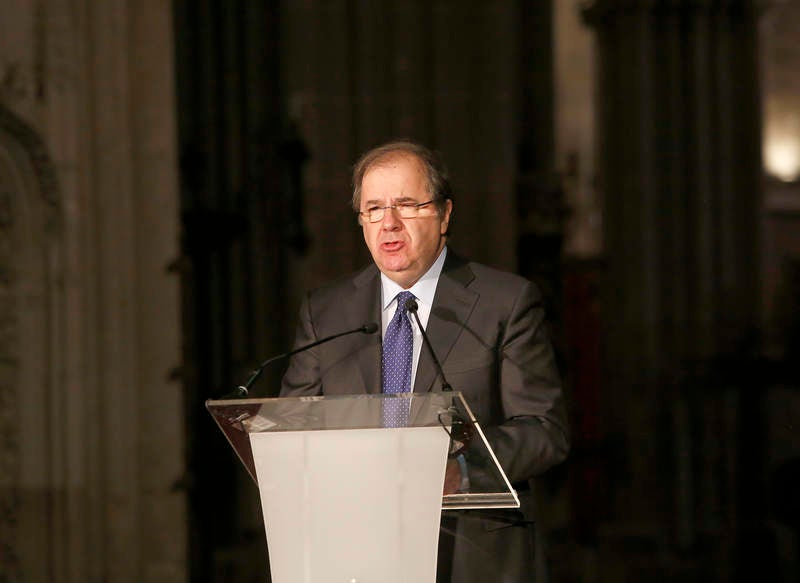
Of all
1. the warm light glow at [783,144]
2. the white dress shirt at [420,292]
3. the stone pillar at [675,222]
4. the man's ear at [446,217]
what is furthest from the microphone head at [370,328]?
the warm light glow at [783,144]

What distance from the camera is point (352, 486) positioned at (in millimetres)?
2082

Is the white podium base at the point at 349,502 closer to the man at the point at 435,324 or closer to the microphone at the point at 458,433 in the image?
the microphone at the point at 458,433

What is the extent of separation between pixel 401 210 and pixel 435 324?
232mm

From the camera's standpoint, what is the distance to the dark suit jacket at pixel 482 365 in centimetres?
234

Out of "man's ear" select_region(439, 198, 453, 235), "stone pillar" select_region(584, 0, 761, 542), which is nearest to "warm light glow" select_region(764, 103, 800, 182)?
"stone pillar" select_region(584, 0, 761, 542)

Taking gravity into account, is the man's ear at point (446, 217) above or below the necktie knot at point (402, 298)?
above

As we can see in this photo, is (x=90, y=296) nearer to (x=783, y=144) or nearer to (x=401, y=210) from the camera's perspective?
(x=401, y=210)

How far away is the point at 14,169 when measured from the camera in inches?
174

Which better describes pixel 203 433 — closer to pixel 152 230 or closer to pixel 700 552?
pixel 152 230

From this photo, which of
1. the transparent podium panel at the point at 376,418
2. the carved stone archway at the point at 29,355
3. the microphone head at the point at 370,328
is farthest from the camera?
the carved stone archway at the point at 29,355

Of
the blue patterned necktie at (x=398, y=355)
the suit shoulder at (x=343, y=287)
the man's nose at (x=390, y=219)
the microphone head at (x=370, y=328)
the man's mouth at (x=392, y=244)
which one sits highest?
the man's nose at (x=390, y=219)

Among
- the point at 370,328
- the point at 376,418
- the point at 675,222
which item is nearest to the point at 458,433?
the point at 376,418

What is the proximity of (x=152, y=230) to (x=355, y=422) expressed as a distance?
10.2 ft

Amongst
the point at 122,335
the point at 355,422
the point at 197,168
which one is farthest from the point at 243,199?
the point at 355,422
